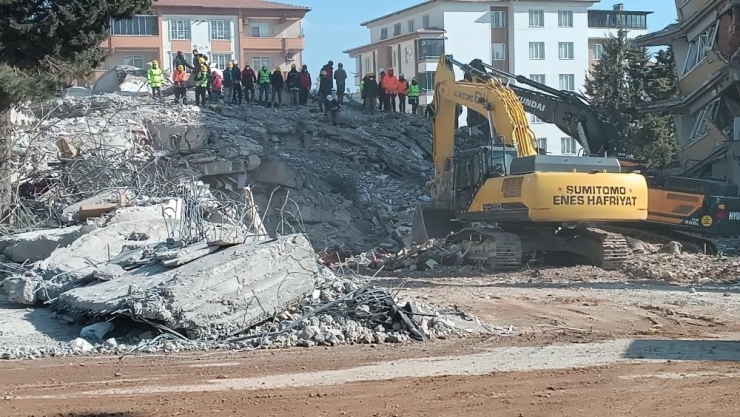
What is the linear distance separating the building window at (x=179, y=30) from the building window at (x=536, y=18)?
76.4ft

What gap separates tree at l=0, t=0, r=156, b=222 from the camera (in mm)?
14969

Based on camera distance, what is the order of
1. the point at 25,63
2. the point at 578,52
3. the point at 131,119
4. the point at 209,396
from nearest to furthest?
the point at 209,396, the point at 25,63, the point at 131,119, the point at 578,52

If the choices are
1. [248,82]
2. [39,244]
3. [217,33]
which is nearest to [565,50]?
[217,33]

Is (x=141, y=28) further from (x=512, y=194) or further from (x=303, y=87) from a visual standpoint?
(x=512, y=194)

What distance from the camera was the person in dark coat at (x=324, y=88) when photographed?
2966 cm

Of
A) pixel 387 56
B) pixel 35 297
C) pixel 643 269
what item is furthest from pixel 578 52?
pixel 35 297

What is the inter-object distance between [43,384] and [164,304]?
75.0 inches

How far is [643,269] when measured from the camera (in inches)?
648

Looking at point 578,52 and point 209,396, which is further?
point 578,52

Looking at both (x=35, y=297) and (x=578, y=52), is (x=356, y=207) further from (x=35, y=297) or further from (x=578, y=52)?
(x=578, y=52)

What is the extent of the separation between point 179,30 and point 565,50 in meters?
26.3

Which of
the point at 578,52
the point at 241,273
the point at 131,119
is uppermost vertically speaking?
the point at 578,52

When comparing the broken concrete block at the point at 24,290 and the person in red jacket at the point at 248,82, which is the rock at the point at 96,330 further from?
the person in red jacket at the point at 248,82

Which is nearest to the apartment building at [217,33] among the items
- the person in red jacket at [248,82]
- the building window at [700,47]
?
the person in red jacket at [248,82]
